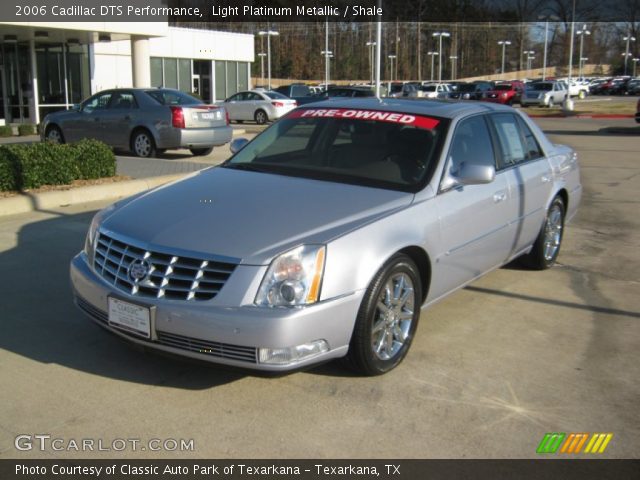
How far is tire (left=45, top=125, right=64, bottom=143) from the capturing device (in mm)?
15329

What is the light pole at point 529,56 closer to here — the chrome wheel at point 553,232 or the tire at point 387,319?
the chrome wheel at point 553,232

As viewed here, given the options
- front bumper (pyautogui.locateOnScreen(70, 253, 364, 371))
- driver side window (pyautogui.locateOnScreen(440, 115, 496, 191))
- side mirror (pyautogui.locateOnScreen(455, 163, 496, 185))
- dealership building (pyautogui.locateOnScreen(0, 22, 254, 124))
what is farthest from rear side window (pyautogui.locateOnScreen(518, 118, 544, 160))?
dealership building (pyautogui.locateOnScreen(0, 22, 254, 124))

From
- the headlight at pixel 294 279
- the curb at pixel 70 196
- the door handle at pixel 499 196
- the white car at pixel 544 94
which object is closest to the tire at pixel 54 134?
the curb at pixel 70 196

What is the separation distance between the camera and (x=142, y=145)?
47.3ft

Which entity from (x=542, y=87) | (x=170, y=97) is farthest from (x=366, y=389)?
(x=542, y=87)

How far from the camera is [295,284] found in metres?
3.66

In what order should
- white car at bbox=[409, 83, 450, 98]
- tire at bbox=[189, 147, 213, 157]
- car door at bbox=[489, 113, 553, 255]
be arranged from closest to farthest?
car door at bbox=[489, 113, 553, 255]
tire at bbox=[189, 147, 213, 157]
white car at bbox=[409, 83, 450, 98]

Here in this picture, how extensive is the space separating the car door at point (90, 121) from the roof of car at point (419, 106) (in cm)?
999

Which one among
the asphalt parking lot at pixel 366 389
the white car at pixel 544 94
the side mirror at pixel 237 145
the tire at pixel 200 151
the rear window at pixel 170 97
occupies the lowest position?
the asphalt parking lot at pixel 366 389

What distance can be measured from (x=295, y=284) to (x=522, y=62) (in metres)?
120

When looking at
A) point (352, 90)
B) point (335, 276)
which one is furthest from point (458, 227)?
point (352, 90)

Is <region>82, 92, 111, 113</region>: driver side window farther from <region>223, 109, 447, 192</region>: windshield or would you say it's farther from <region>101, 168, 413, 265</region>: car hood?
<region>101, 168, 413, 265</region>: car hood

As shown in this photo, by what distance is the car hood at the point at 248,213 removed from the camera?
3.81 meters

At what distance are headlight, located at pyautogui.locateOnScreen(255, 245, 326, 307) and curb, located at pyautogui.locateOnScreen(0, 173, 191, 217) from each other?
479 centimetres
